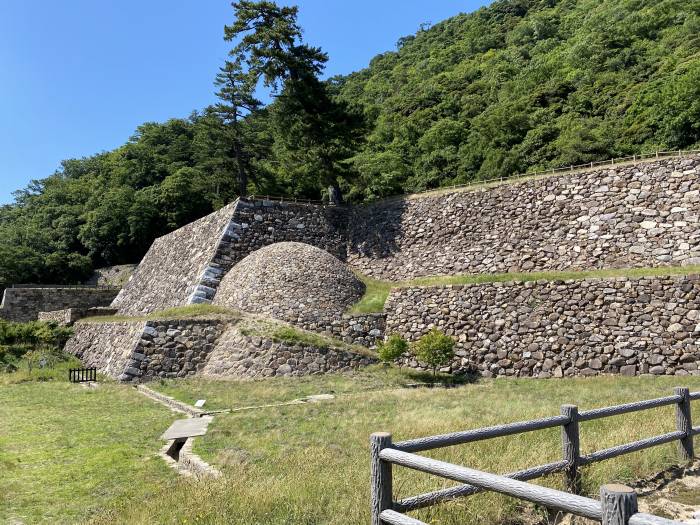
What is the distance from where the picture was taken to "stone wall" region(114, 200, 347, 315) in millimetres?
26859

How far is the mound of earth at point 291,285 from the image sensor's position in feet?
76.0

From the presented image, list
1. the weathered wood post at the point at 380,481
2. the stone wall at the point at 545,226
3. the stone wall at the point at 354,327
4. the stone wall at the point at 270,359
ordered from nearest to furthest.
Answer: the weathered wood post at the point at 380,481 → the stone wall at the point at 270,359 → the stone wall at the point at 545,226 → the stone wall at the point at 354,327

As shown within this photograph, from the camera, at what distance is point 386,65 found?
97.9m

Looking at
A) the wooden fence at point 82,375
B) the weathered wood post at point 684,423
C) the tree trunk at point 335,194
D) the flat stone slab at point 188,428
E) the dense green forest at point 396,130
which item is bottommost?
the wooden fence at point 82,375

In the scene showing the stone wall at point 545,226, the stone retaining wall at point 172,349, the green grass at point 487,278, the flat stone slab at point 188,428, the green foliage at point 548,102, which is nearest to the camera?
the flat stone slab at point 188,428

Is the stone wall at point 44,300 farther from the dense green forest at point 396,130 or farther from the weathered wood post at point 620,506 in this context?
the weathered wood post at point 620,506

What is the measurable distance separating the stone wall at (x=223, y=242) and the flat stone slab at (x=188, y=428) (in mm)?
13831

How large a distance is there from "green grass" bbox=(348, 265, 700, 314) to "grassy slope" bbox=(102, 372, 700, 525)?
4.59 metres

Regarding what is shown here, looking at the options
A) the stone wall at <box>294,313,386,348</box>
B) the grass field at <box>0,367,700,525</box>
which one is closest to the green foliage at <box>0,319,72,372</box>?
the grass field at <box>0,367,700,525</box>

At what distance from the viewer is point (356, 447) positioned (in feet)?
28.2

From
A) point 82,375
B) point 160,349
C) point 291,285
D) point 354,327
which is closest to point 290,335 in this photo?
point 354,327

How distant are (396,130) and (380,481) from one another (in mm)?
58008

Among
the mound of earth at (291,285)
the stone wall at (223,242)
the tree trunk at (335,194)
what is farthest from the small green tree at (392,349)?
the tree trunk at (335,194)

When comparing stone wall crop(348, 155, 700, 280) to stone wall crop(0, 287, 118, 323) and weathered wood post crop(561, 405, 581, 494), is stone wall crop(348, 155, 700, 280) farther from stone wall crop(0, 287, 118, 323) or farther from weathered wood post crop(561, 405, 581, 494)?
stone wall crop(0, 287, 118, 323)
